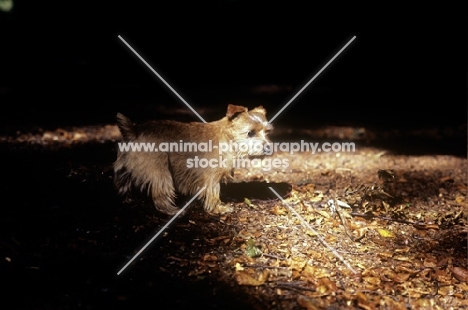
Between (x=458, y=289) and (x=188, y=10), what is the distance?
45.7ft

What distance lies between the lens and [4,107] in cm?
1036

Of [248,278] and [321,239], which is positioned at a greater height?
[321,239]

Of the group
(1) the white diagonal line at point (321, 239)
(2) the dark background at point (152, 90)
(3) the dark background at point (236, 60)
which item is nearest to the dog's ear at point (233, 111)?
(1) the white diagonal line at point (321, 239)

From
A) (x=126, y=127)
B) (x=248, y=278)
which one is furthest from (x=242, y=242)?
(x=126, y=127)

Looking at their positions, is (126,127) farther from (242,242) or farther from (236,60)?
(236,60)

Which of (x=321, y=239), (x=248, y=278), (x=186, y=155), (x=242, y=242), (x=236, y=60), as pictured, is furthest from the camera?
(x=236, y=60)

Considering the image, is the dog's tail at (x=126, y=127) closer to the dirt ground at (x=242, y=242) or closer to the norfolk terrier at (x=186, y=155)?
the norfolk terrier at (x=186, y=155)

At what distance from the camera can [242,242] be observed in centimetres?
491

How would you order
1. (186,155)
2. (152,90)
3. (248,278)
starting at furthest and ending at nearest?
(152,90) → (186,155) → (248,278)

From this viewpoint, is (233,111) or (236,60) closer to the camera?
(233,111)

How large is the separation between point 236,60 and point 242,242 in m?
12.1

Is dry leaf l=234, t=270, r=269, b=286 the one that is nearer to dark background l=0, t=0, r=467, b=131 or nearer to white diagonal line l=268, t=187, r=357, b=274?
white diagonal line l=268, t=187, r=357, b=274

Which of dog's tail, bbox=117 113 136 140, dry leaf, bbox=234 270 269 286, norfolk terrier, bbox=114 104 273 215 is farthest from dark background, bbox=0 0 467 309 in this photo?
dog's tail, bbox=117 113 136 140

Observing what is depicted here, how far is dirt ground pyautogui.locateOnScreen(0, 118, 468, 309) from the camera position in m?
3.91
